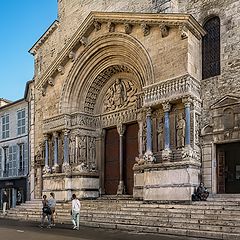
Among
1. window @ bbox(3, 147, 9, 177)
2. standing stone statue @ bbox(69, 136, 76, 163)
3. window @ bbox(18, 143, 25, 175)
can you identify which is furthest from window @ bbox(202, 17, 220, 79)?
window @ bbox(3, 147, 9, 177)

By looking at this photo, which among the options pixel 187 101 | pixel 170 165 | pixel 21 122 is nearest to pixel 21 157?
pixel 21 122

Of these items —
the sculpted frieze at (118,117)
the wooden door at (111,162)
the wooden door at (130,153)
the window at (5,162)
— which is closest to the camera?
the sculpted frieze at (118,117)

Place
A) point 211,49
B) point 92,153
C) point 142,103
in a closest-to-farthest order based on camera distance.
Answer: point 211,49
point 142,103
point 92,153

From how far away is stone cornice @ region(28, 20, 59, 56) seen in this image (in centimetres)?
2598

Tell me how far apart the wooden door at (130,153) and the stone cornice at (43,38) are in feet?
29.1

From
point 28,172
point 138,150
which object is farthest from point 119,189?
point 28,172

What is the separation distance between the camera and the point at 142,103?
60.9 ft

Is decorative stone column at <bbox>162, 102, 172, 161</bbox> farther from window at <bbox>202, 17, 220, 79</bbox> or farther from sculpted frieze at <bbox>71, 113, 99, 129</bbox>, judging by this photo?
sculpted frieze at <bbox>71, 113, 99, 129</bbox>

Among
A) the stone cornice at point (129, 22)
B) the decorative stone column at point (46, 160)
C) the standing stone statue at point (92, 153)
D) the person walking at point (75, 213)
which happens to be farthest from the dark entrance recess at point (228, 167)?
the decorative stone column at point (46, 160)

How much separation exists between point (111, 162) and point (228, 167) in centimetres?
710

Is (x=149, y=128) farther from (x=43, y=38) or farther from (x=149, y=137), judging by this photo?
(x=43, y=38)

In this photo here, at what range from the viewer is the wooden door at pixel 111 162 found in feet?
69.4

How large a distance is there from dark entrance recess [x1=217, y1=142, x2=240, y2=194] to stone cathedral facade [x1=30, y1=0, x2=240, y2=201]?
36 mm

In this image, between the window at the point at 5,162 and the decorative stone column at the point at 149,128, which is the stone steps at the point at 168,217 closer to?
the decorative stone column at the point at 149,128
